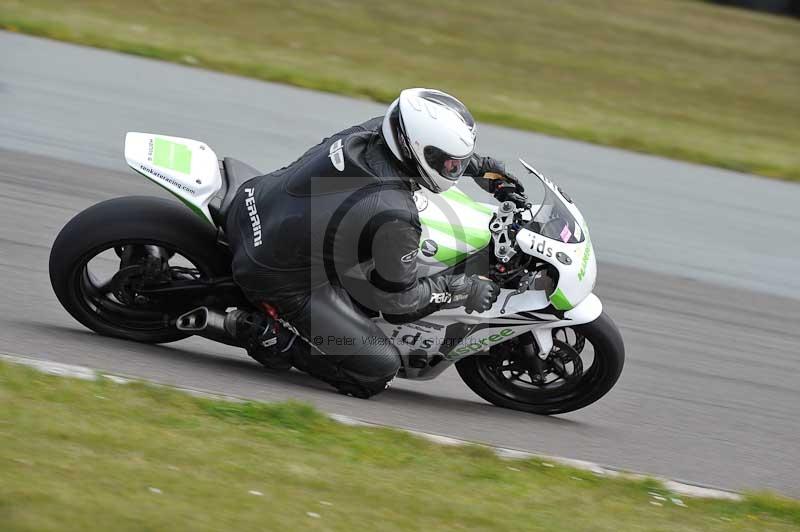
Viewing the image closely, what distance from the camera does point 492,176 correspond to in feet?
18.9

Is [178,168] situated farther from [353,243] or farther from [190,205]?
[353,243]

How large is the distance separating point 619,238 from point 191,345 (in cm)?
438

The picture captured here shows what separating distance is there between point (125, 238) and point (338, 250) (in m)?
1.01

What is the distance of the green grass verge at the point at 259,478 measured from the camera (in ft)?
12.6

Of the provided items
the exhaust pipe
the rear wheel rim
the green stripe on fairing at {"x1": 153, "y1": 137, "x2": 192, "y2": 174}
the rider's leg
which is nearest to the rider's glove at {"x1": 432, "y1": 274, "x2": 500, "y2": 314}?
the rider's leg

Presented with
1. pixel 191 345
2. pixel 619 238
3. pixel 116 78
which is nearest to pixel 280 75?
pixel 116 78

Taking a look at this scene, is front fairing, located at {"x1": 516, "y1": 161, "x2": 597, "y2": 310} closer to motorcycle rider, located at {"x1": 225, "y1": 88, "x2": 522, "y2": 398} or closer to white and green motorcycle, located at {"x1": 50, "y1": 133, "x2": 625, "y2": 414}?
white and green motorcycle, located at {"x1": 50, "y1": 133, "x2": 625, "y2": 414}

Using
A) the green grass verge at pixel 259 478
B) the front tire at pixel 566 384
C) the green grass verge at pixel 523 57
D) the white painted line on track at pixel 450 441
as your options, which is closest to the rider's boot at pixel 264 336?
the white painted line on track at pixel 450 441

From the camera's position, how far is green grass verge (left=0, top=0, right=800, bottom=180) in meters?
13.0

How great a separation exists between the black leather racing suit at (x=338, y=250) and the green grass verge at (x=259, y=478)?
0.55 meters

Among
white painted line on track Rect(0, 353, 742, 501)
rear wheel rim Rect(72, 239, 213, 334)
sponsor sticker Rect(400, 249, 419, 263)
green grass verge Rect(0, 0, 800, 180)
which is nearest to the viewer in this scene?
white painted line on track Rect(0, 353, 742, 501)

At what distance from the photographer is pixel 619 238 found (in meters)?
9.30

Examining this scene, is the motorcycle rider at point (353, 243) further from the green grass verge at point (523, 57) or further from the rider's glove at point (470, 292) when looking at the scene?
the green grass verge at point (523, 57)

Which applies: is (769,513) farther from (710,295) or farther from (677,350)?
(710,295)
